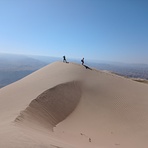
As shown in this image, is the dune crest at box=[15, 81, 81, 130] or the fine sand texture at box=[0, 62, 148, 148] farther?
the dune crest at box=[15, 81, 81, 130]

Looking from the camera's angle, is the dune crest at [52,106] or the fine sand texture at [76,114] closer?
the fine sand texture at [76,114]

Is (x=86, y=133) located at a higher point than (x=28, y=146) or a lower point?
lower

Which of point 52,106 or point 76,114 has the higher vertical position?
point 52,106

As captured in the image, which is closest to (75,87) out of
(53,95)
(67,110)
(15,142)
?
(53,95)

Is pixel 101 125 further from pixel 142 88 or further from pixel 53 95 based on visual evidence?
pixel 142 88
